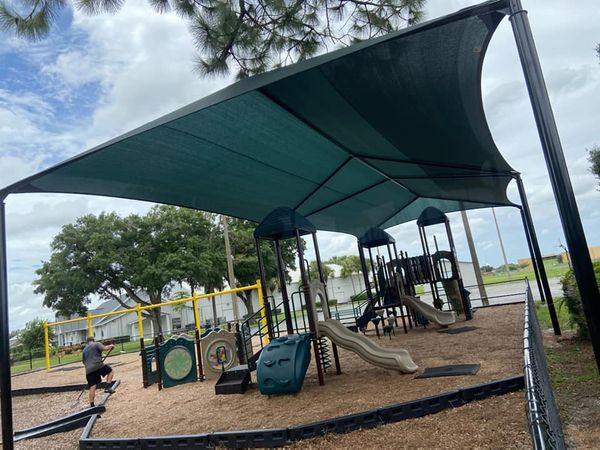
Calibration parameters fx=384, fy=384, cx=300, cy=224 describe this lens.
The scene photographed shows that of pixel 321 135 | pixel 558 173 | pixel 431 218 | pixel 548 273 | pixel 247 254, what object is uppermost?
pixel 247 254

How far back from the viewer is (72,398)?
8.67 meters

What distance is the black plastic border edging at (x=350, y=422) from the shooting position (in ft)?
12.1

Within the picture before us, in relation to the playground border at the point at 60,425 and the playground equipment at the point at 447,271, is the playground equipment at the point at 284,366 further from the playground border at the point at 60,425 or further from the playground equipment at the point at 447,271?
the playground equipment at the point at 447,271

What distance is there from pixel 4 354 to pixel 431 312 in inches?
352

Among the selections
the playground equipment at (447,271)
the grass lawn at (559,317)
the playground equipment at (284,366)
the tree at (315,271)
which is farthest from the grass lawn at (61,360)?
the grass lawn at (559,317)

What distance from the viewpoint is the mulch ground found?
3.23 meters

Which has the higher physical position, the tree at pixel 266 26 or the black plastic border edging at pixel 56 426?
the tree at pixel 266 26

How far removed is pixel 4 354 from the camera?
13.4 ft

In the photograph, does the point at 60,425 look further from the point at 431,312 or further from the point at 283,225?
the point at 431,312

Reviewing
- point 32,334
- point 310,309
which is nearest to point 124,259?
point 32,334

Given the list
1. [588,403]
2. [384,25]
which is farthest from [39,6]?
[588,403]

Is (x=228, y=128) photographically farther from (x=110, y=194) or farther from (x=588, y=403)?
(x=588, y=403)

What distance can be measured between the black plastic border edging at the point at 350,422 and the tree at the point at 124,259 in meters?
20.6

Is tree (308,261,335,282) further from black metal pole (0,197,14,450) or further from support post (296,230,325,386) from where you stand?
black metal pole (0,197,14,450)
